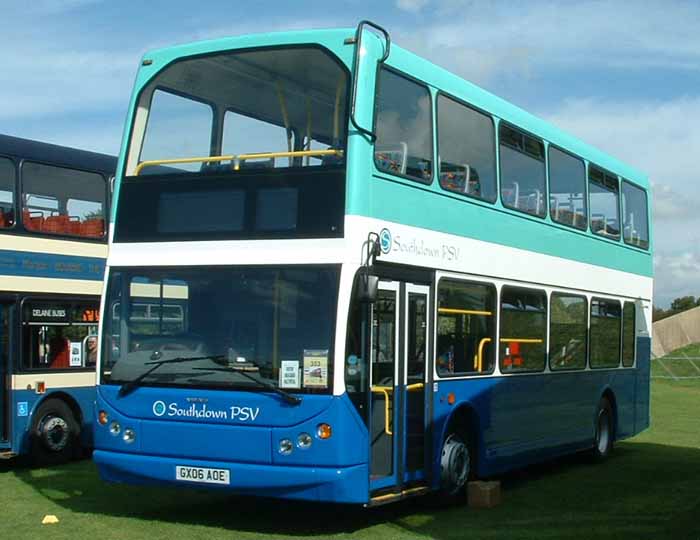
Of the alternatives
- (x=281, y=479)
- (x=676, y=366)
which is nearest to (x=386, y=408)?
(x=281, y=479)

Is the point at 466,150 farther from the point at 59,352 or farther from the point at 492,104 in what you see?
the point at 59,352

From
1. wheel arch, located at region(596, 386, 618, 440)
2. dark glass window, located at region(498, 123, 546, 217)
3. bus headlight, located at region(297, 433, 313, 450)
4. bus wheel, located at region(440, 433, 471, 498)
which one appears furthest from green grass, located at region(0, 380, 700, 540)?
dark glass window, located at region(498, 123, 546, 217)

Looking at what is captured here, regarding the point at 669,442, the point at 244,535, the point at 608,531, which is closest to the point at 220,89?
the point at 244,535

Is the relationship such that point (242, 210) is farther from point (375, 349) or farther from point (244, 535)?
point (244, 535)

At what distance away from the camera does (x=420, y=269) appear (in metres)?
12.4

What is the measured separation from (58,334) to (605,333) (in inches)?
313

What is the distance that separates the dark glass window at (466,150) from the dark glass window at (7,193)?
6.43 meters

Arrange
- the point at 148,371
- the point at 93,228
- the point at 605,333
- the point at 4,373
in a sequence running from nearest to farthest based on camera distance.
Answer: the point at 148,371 → the point at 4,373 → the point at 93,228 → the point at 605,333

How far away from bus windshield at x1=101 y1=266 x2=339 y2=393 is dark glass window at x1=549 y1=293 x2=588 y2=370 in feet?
19.4

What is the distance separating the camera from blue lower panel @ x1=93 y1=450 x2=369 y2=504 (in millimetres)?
10641

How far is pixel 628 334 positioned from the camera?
1936 cm

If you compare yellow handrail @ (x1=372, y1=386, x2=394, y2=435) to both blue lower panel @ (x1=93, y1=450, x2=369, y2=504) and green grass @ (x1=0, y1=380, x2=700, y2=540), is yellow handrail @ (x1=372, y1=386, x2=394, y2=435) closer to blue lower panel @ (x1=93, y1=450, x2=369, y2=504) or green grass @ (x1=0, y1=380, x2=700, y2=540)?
blue lower panel @ (x1=93, y1=450, x2=369, y2=504)

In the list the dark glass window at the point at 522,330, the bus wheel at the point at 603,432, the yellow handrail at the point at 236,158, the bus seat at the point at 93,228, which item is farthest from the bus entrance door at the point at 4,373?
the bus wheel at the point at 603,432

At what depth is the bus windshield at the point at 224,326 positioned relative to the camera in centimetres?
1081
